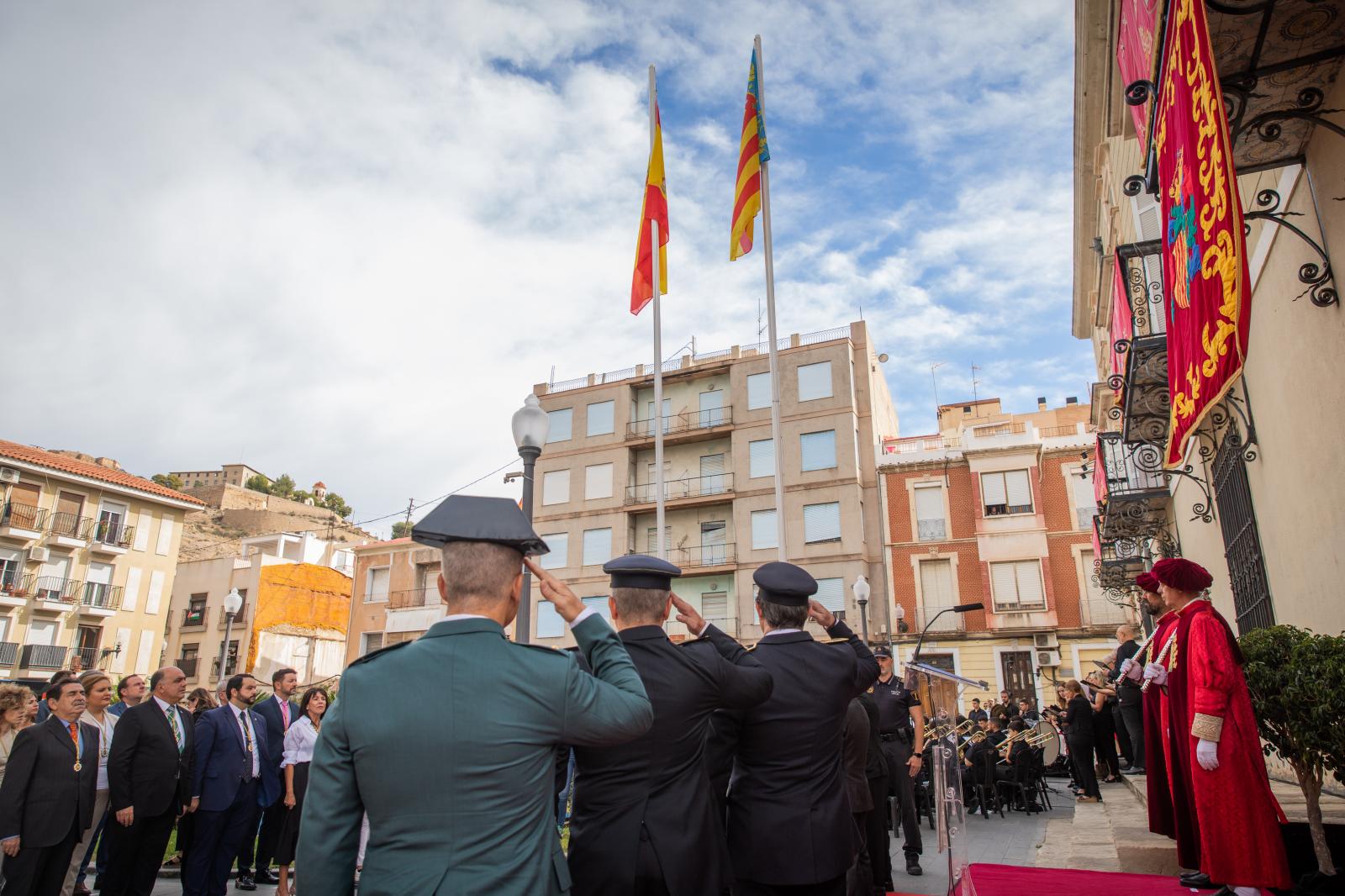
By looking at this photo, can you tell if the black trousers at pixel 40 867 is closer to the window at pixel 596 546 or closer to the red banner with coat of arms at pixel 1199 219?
the red banner with coat of arms at pixel 1199 219

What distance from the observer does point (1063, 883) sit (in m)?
5.95

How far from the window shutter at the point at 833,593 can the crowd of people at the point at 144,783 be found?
25034 millimetres

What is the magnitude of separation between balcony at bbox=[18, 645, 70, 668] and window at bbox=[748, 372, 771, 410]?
103 ft

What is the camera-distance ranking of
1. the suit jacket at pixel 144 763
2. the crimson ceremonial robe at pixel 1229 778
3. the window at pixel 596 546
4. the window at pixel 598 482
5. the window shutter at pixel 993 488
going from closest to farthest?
the crimson ceremonial robe at pixel 1229 778, the suit jacket at pixel 144 763, the window shutter at pixel 993 488, the window at pixel 596 546, the window at pixel 598 482

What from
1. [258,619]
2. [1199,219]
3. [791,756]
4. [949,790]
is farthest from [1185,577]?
[258,619]

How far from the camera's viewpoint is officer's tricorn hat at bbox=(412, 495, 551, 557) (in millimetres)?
2535

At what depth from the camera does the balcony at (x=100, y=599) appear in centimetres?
3672

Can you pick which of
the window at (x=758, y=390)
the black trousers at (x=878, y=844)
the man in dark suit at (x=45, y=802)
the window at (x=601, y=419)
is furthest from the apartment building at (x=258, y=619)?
the black trousers at (x=878, y=844)

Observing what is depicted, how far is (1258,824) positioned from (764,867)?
2.91 meters

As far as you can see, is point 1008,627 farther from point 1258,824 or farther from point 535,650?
point 535,650

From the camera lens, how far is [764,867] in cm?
364

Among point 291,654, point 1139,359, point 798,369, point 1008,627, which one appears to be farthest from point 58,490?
point 1139,359

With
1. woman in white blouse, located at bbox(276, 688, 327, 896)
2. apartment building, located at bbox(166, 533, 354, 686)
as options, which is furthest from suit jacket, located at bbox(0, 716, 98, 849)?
apartment building, located at bbox(166, 533, 354, 686)

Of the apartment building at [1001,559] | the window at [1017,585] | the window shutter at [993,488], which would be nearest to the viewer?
the apartment building at [1001,559]
